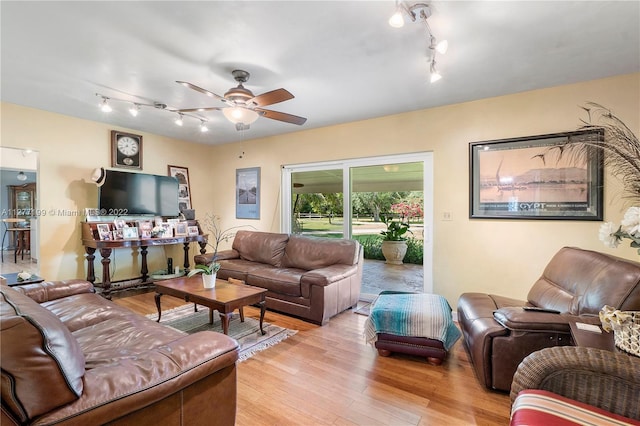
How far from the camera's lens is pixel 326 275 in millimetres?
3238

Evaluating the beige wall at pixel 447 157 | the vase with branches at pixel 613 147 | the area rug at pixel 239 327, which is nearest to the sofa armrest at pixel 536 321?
the vase with branches at pixel 613 147

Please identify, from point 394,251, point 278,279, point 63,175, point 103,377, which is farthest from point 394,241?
point 63,175

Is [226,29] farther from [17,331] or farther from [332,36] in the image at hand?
[17,331]

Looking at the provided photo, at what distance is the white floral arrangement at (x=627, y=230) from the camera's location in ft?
4.38

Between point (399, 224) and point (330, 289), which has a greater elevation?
point (399, 224)

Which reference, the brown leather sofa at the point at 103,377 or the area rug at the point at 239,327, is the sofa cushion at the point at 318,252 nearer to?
the area rug at the point at 239,327

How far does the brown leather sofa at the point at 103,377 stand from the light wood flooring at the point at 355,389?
0.61 metres

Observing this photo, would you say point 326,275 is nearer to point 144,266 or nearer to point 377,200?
point 377,200

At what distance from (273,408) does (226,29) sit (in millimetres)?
2603

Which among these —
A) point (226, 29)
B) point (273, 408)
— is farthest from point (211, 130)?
point (273, 408)

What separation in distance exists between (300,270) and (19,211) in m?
3.78

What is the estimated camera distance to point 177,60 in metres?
2.48

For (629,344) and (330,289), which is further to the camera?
(330,289)

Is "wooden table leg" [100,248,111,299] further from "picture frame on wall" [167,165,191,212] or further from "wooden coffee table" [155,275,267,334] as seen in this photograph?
"picture frame on wall" [167,165,191,212]
